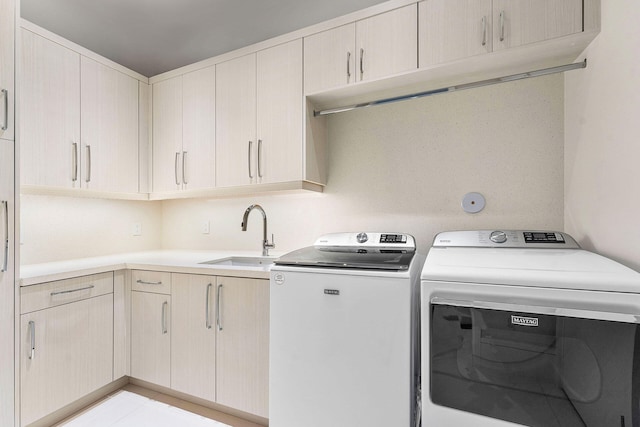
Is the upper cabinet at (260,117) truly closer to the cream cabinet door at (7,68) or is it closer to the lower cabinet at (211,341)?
the lower cabinet at (211,341)

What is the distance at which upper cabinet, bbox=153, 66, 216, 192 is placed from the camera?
2.25 m

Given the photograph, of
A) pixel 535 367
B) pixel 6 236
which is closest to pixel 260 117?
pixel 6 236

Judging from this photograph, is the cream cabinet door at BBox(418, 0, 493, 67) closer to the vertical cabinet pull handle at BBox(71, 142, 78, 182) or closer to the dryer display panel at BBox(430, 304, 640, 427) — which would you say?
the dryer display panel at BBox(430, 304, 640, 427)

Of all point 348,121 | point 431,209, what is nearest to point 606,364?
point 431,209

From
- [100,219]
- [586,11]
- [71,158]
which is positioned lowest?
[100,219]

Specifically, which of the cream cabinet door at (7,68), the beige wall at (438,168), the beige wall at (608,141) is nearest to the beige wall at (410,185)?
the beige wall at (438,168)

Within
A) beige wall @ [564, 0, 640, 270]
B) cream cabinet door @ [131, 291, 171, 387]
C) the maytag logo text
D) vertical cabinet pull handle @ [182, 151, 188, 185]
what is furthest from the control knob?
vertical cabinet pull handle @ [182, 151, 188, 185]

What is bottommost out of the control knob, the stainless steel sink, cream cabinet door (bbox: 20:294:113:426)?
cream cabinet door (bbox: 20:294:113:426)

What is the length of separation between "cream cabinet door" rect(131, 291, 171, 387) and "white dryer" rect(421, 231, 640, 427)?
1.57 metres

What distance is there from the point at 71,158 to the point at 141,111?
0.66 m

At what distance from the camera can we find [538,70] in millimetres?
1572

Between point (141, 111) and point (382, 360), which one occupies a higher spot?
point (141, 111)

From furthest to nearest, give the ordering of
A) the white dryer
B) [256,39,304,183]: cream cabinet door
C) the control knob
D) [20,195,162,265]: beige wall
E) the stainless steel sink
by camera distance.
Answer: the stainless steel sink, [20,195,162,265]: beige wall, [256,39,304,183]: cream cabinet door, the control knob, the white dryer

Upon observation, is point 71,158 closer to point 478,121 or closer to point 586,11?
point 478,121
